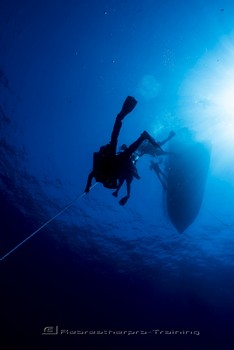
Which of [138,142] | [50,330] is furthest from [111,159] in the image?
[50,330]

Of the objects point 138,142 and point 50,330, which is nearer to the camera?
point 138,142

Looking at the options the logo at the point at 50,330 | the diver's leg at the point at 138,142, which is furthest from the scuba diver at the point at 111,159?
the logo at the point at 50,330

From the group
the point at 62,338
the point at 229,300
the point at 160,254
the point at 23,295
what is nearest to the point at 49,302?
the point at 23,295

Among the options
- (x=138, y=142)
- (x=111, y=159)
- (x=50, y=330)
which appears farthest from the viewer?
(x=50, y=330)

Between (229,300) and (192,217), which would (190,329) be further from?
(192,217)

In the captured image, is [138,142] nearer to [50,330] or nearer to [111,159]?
[111,159]

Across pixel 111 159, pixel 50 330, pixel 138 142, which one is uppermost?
pixel 50 330

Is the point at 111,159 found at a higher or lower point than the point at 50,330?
lower

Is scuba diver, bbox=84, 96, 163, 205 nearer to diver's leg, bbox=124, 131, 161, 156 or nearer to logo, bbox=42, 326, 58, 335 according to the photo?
diver's leg, bbox=124, 131, 161, 156

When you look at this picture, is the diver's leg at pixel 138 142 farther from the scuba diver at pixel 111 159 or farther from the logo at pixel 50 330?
the logo at pixel 50 330

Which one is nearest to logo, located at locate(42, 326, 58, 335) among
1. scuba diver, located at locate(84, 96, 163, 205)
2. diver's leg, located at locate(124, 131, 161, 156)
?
scuba diver, located at locate(84, 96, 163, 205)

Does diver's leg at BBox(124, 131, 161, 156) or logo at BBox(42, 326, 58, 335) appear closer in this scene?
diver's leg at BBox(124, 131, 161, 156)

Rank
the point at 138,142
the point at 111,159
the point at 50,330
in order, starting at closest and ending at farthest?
the point at 138,142 < the point at 111,159 < the point at 50,330

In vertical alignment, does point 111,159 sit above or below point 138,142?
below
